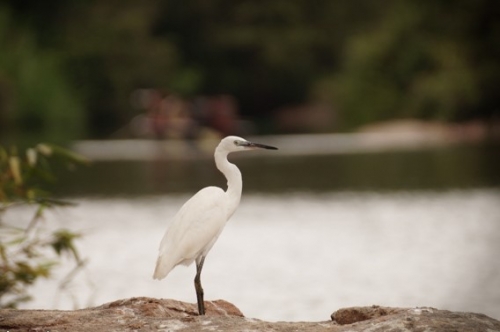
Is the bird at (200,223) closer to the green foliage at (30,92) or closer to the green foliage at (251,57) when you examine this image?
the green foliage at (30,92)

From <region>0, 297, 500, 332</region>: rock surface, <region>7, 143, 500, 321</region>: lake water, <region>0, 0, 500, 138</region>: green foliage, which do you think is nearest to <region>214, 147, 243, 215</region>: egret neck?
<region>0, 297, 500, 332</region>: rock surface

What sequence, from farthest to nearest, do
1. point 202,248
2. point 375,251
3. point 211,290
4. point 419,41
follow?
point 419,41
point 375,251
point 211,290
point 202,248

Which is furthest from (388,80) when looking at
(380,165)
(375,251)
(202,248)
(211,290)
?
(202,248)

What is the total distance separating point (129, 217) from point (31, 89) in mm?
21615

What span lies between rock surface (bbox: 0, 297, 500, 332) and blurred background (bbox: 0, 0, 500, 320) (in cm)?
418

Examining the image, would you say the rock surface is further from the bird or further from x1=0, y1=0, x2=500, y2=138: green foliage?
x1=0, y1=0, x2=500, y2=138: green foliage

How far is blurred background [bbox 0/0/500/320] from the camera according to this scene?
43.3 feet

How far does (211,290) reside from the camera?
482 inches

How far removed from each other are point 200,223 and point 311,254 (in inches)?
347

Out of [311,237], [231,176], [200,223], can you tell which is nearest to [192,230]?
[200,223]

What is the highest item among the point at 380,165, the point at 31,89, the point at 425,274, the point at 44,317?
the point at 31,89

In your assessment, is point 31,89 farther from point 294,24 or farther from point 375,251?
point 375,251

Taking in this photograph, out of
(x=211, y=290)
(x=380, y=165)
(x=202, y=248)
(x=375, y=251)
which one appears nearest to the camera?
(x=202, y=248)

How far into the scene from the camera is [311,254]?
15023 millimetres
